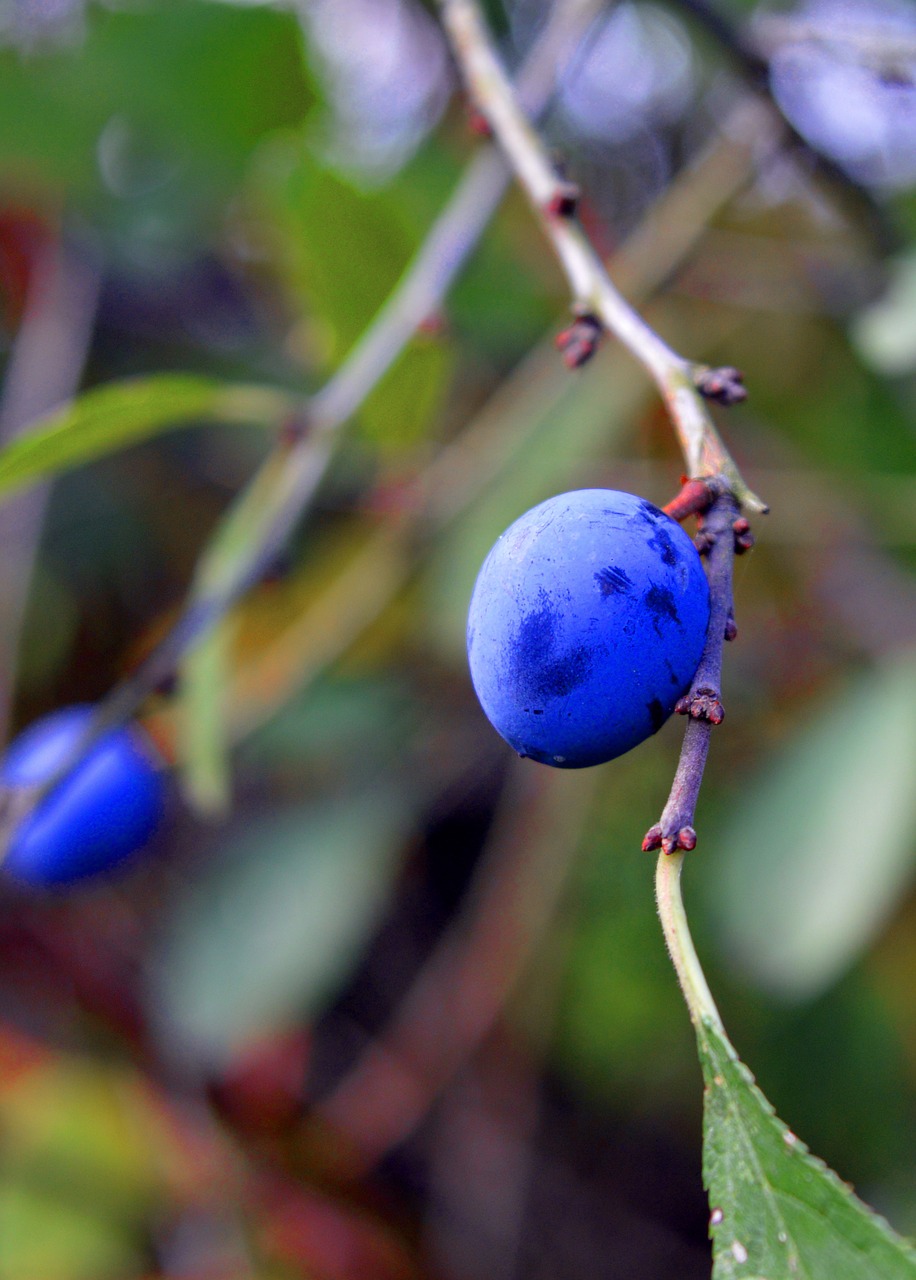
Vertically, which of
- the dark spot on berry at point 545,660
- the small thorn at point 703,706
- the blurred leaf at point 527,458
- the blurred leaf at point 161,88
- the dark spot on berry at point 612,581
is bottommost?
the small thorn at point 703,706

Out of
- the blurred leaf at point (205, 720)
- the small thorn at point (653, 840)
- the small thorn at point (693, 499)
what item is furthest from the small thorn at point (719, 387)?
the blurred leaf at point (205, 720)

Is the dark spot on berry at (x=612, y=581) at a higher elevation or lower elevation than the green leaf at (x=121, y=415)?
lower

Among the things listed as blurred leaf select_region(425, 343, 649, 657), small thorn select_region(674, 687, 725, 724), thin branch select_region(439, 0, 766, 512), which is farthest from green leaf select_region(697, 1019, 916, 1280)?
blurred leaf select_region(425, 343, 649, 657)

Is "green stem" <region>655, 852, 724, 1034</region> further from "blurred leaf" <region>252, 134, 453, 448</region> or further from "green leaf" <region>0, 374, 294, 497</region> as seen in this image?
"blurred leaf" <region>252, 134, 453, 448</region>

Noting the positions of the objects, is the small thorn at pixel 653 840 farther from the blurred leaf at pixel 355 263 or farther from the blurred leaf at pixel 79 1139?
the blurred leaf at pixel 79 1139

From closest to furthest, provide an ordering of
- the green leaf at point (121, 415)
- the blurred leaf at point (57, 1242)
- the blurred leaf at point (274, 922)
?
the green leaf at point (121, 415) < the blurred leaf at point (274, 922) < the blurred leaf at point (57, 1242)

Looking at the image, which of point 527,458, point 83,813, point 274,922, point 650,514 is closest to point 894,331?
point 527,458
